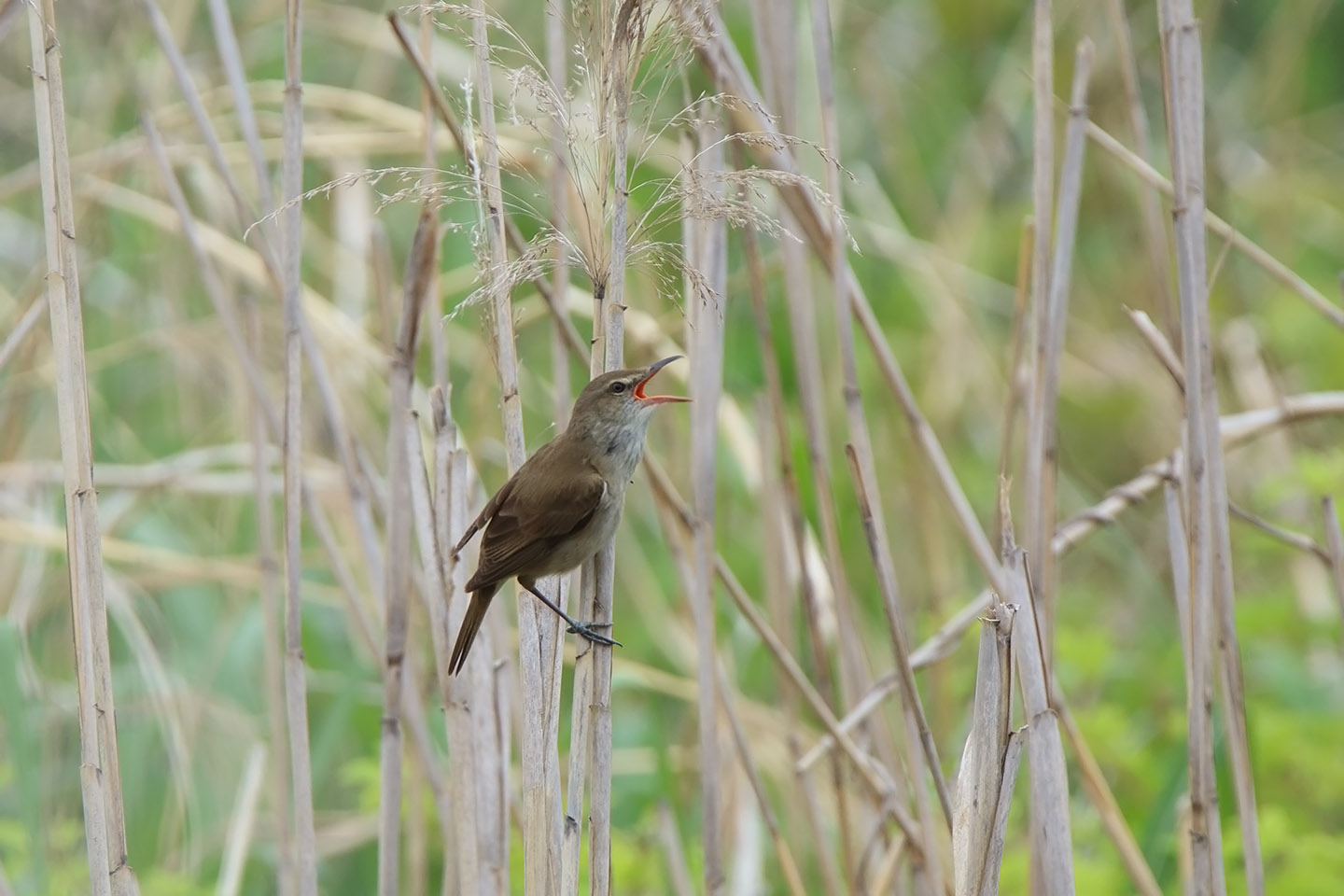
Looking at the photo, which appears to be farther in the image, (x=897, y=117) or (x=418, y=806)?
(x=897, y=117)

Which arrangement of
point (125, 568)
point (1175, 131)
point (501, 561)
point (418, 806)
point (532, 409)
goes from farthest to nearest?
point (532, 409), point (125, 568), point (418, 806), point (501, 561), point (1175, 131)

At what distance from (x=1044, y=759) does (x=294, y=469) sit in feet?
4.48

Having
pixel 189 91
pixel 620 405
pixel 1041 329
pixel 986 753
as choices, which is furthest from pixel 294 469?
pixel 1041 329

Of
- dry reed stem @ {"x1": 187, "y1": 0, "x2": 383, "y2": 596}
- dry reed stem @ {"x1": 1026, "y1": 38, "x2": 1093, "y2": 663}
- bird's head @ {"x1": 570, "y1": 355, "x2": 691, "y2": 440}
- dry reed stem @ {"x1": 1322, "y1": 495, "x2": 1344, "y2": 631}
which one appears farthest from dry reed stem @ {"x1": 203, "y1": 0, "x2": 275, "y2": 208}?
dry reed stem @ {"x1": 1322, "y1": 495, "x2": 1344, "y2": 631}

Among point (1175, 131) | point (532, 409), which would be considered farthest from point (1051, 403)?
point (532, 409)

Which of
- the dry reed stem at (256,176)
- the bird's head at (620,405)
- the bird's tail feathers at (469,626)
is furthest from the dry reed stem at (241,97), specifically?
the bird's tail feathers at (469,626)

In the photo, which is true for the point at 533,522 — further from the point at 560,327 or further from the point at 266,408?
the point at 266,408

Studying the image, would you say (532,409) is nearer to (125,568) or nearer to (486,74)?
(125,568)

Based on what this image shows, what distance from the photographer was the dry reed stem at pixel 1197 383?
7.42 feet

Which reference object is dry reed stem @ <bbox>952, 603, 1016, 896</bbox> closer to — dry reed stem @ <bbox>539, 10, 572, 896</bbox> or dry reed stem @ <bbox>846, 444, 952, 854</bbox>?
dry reed stem @ <bbox>846, 444, 952, 854</bbox>

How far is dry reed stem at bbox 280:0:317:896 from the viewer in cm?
242

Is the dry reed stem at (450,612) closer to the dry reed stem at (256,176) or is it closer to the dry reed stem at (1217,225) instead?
the dry reed stem at (256,176)

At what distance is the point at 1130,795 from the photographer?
3.60 m

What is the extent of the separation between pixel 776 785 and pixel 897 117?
2828 mm
